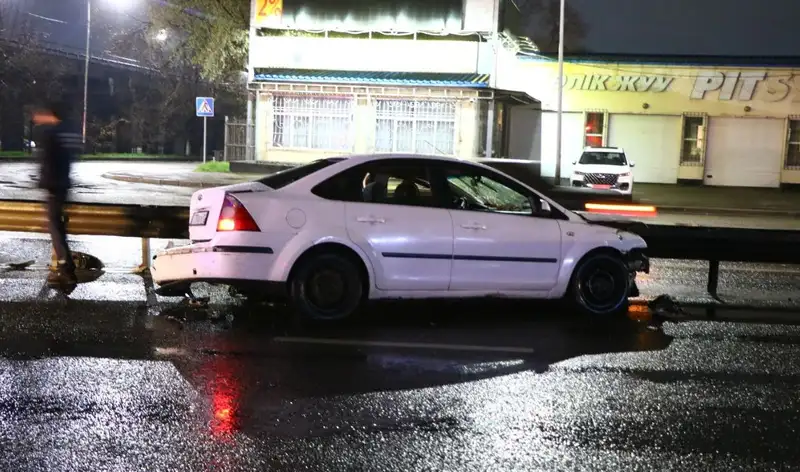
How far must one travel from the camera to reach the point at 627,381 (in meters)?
6.14

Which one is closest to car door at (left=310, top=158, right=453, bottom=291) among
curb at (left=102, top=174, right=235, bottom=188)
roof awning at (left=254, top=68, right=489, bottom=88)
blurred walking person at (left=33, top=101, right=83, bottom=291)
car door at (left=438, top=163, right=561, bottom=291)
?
car door at (left=438, top=163, right=561, bottom=291)

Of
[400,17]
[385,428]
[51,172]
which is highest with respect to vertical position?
[400,17]

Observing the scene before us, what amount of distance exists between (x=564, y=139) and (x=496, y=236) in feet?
102

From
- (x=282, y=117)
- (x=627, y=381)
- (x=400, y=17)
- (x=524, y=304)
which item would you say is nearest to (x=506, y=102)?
(x=400, y=17)

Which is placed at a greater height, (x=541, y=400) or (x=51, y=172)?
(x=51, y=172)

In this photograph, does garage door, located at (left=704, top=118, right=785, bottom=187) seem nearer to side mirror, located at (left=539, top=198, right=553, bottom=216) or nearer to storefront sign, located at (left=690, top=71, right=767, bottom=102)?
storefront sign, located at (left=690, top=71, right=767, bottom=102)

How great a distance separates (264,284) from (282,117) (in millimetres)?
25041

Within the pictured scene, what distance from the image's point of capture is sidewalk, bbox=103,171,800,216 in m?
25.1

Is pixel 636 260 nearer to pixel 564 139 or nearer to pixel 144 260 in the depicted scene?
pixel 144 260

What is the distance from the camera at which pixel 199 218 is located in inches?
301

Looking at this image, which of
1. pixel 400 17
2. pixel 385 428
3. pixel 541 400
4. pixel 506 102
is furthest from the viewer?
pixel 506 102

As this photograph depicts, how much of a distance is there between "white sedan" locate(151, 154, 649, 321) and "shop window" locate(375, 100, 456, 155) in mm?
22695

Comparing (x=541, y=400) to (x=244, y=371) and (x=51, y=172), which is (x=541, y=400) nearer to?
(x=244, y=371)

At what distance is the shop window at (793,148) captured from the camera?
119 ft
